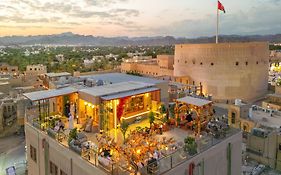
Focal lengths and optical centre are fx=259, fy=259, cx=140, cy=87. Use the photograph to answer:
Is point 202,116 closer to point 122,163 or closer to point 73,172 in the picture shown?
point 122,163

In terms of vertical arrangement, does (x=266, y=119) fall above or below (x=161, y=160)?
below

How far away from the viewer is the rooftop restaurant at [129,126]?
28.1 feet

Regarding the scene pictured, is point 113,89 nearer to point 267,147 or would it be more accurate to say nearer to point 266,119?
point 267,147

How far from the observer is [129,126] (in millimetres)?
12516

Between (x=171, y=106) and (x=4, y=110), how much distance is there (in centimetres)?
3127

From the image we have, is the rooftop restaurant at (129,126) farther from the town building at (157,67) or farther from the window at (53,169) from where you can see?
the town building at (157,67)

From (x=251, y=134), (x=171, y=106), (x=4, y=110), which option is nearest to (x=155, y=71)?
(x=4, y=110)

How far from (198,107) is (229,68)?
28.3 m

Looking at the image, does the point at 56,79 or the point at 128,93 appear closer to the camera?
the point at 128,93

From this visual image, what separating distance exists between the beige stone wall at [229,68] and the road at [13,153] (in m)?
26.2

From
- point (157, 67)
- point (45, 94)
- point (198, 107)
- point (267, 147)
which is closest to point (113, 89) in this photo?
point (45, 94)

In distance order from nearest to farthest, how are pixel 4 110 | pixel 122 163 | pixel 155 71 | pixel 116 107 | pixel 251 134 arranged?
pixel 122 163 → pixel 116 107 → pixel 251 134 → pixel 4 110 → pixel 155 71

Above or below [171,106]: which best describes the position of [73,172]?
below

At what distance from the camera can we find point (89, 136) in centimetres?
1127
